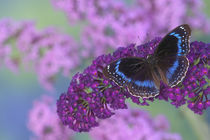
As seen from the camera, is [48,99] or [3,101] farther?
[3,101]

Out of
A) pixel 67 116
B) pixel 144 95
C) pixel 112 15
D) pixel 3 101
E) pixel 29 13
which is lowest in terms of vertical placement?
pixel 144 95

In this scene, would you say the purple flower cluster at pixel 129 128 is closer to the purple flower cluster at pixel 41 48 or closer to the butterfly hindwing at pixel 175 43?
the purple flower cluster at pixel 41 48

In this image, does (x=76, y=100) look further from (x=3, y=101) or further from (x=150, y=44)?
(x=3, y=101)

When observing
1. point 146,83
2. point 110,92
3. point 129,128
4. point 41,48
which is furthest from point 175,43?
point 41,48

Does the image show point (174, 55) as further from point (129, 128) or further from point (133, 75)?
point (129, 128)

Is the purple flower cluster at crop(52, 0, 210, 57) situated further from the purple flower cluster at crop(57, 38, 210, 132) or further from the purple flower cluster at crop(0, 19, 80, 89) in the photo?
the purple flower cluster at crop(57, 38, 210, 132)

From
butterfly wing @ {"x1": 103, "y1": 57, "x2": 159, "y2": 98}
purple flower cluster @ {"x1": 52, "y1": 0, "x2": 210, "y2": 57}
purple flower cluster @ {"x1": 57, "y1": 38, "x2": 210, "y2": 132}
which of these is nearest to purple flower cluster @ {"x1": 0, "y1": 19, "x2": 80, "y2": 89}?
purple flower cluster @ {"x1": 52, "y1": 0, "x2": 210, "y2": 57}

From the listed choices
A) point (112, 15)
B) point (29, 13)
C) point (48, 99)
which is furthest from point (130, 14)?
point (29, 13)
